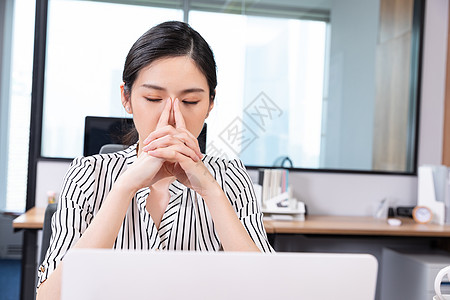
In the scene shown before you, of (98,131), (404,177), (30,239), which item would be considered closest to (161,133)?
(98,131)

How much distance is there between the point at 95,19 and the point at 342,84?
1.72m

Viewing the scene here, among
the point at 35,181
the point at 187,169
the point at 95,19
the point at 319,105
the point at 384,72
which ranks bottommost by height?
the point at 35,181

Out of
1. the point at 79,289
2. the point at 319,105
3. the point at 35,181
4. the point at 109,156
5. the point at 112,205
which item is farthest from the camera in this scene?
the point at 319,105

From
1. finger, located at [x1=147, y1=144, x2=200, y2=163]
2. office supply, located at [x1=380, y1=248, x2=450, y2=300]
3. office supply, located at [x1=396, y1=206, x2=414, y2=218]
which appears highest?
finger, located at [x1=147, y1=144, x2=200, y2=163]

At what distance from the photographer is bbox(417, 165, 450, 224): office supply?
2.89 metres

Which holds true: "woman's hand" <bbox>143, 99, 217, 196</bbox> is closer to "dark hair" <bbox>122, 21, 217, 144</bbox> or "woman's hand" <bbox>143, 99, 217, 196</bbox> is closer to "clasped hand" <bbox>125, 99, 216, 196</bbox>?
"clasped hand" <bbox>125, 99, 216, 196</bbox>

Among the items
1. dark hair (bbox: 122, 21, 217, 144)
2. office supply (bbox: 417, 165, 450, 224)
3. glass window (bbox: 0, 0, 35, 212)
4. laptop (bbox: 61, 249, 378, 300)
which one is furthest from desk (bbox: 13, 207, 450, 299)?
laptop (bbox: 61, 249, 378, 300)

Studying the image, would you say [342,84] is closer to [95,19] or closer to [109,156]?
[95,19]

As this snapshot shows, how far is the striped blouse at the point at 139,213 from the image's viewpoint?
1168 millimetres

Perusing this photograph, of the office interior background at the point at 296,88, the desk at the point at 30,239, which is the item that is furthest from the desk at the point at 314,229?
the office interior background at the point at 296,88

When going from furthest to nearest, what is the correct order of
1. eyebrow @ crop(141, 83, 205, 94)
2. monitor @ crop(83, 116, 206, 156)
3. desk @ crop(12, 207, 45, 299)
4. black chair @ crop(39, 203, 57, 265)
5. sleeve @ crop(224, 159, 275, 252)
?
monitor @ crop(83, 116, 206, 156), desk @ crop(12, 207, 45, 299), black chair @ crop(39, 203, 57, 265), sleeve @ crop(224, 159, 275, 252), eyebrow @ crop(141, 83, 205, 94)

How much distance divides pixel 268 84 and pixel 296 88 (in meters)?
0.20

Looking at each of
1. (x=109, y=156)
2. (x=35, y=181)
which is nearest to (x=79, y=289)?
(x=109, y=156)

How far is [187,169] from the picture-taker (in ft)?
3.65
